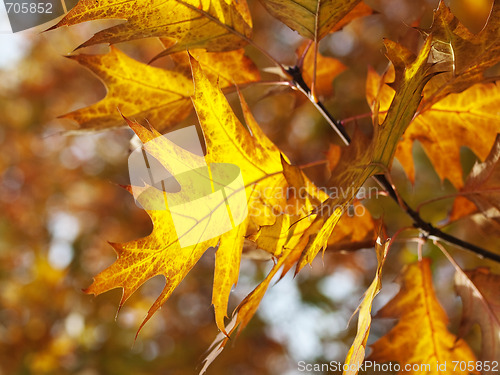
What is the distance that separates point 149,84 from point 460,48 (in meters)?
0.55

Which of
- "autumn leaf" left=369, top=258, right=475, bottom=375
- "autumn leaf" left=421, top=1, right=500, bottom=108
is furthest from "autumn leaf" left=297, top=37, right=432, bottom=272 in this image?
"autumn leaf" left=369, top=258, right=475, bottom=375

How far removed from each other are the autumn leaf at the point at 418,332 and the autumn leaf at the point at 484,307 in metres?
0.04

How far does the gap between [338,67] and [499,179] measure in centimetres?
45

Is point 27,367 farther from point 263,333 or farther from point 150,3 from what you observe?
point 150,3

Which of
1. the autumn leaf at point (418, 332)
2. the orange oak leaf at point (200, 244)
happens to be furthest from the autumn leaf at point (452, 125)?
the orange oak leaf at point (200, 244)

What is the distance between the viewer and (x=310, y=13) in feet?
2.23

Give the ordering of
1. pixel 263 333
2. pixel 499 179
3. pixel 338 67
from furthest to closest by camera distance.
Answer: pixel 263 333 → pixel 338 67 → pixel 499 179

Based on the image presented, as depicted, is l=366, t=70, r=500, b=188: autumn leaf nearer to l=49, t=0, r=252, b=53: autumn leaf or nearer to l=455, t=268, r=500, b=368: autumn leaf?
l=455, t=268, r=500, b=368: autumn leaf

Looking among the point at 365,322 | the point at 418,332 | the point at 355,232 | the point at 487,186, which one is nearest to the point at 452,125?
the point at 487,186

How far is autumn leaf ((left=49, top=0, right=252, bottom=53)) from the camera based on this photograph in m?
0.61

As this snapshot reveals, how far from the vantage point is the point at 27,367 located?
284 cm

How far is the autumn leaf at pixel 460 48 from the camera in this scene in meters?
0.61

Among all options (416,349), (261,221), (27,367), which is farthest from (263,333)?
(261,221)

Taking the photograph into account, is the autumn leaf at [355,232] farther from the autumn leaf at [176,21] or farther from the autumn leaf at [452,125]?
the autumn leaf at [176,21]
